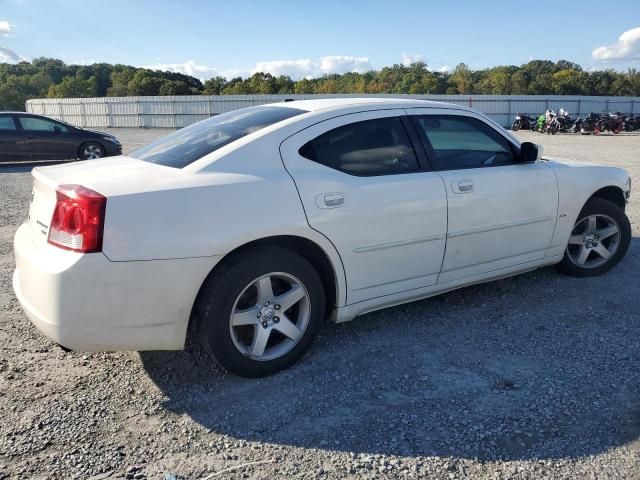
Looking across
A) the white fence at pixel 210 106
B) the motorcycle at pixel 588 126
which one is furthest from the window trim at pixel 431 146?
the white fence at pixel 210 106

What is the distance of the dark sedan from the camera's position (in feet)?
44.4

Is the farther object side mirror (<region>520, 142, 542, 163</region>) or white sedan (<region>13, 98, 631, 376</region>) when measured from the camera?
side mirror (<region>520, 142, 542, 163</region>)

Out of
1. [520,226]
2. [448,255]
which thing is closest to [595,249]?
[520,226]

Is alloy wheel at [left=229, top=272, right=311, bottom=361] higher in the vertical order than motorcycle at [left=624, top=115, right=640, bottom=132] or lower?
lower

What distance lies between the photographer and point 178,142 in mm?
3689

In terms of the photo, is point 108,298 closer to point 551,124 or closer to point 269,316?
point 269,316

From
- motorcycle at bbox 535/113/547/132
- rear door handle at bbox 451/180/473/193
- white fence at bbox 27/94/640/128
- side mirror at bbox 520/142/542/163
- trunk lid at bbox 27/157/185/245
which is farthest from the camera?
white fence at bbox 27/94/640/128

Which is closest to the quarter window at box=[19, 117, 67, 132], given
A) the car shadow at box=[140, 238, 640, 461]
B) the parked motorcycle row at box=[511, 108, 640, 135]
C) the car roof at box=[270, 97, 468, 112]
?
the car roof at box=[270, 97, 468, 112]

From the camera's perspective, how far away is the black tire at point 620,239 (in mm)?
4820

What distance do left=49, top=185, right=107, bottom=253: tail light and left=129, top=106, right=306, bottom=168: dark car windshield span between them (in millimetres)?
621

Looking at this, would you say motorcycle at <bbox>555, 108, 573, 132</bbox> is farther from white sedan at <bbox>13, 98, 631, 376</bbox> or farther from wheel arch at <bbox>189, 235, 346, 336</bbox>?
wheel arch at <bbox>189, 235, 346, 336</bbox>

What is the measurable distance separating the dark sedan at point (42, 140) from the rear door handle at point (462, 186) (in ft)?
40.8

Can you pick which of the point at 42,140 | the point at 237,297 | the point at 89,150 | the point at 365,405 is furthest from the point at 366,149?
the point at 42,140

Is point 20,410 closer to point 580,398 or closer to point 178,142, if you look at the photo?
→ point 178,142
